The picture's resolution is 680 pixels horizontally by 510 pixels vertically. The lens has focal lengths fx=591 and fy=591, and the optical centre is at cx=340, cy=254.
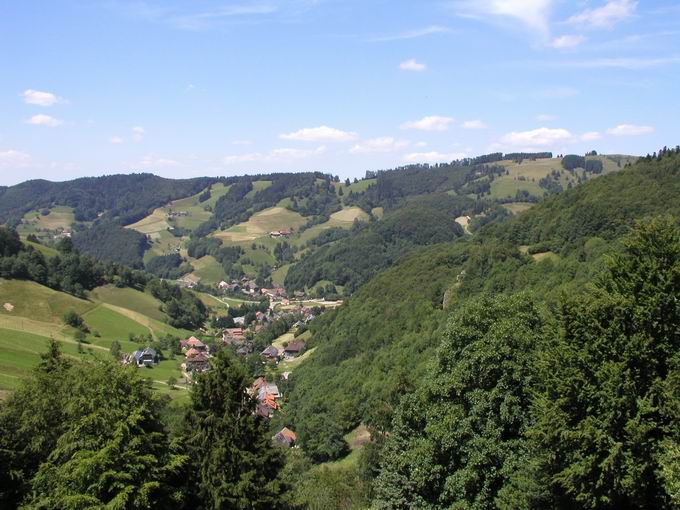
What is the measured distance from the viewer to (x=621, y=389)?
53.4 ft

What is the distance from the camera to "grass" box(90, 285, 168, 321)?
139 m

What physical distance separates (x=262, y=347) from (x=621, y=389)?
417 feet

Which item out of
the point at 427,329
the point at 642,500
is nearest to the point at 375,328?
the point at 427,329

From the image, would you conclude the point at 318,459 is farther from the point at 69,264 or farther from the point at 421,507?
the point at 69,264

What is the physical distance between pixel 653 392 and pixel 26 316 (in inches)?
4303

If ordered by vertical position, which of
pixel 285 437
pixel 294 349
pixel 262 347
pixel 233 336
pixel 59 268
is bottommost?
pixel 262 347

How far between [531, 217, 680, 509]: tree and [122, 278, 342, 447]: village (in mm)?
56027

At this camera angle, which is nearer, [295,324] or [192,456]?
[192,456]

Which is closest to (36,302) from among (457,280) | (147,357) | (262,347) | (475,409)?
(147,357)

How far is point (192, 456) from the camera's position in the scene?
70.9 ft

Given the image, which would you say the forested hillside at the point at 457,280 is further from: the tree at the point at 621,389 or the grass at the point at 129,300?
the grass at the point at 129,300

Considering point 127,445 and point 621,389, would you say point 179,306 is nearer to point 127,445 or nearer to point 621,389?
Result: point 127,445

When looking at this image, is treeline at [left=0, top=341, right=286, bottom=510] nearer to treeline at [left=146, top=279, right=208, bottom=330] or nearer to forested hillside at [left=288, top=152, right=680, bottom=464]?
forested hillside at [left=288, top=152, right=680, bottom=464]

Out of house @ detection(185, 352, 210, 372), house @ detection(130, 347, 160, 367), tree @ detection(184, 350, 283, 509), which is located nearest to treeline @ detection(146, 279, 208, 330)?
house @ detection(185, 352, 210, 372)
